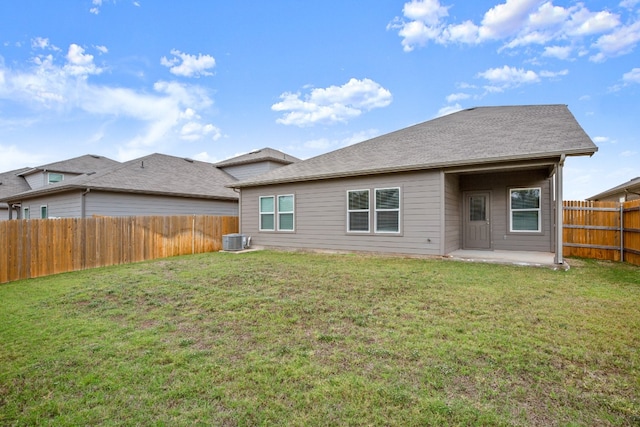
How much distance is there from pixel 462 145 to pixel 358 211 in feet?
12.3

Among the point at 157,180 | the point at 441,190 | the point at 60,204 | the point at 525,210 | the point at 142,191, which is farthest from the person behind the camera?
the point at 157,180

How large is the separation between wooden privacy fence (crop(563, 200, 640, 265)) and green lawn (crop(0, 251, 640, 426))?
424 cm

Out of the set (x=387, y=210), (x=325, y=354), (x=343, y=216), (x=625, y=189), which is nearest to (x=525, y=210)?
(x=387, y=210)

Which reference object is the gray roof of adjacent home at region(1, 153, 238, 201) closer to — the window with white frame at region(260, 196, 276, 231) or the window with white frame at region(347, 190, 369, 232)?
the window with white frame at region(260, 196, 276, 231)

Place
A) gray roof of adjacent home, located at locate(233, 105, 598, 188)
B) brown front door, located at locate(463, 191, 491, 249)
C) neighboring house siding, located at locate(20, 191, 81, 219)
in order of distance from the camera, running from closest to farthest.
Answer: gray roof of adjacent home, located at locate(233, 105, 598, 188) → brown front door, located at locate(463, 191, 491, 249) → neighboring house siding, located at locate(20, 191, 81, 219)

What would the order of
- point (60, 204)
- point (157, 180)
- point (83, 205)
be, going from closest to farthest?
1. point (83, 205)
2. point (60, 204)
3. point (157, 180)

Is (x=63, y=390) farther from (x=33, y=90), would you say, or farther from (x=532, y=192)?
(x=33, y=90)

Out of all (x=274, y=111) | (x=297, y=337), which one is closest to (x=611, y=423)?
(x=297, y=337)

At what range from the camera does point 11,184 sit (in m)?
22.0

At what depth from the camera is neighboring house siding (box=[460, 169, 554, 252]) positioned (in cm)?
960

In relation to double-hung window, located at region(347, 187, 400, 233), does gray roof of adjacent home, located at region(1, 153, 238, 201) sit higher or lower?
Result: higher

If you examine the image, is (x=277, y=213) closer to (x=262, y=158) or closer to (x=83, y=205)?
(x=83, y=205)

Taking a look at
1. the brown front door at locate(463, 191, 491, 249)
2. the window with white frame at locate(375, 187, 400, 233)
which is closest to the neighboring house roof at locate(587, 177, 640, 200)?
the brown front door at locate(463, 191, 491, 249)

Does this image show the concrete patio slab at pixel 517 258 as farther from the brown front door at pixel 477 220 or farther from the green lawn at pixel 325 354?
the green lawn at pixel 325 354
